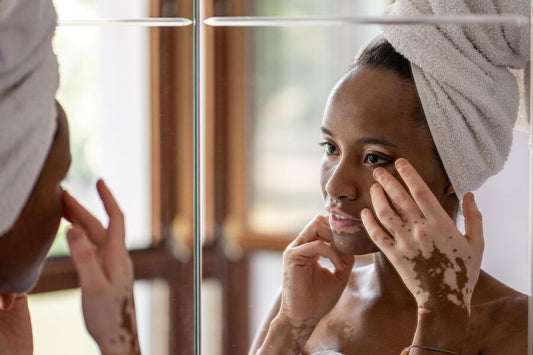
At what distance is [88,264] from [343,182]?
307 millimetres

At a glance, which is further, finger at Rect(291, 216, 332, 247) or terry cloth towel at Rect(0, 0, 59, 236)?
finger at Rect(291, 216, 332, 247)

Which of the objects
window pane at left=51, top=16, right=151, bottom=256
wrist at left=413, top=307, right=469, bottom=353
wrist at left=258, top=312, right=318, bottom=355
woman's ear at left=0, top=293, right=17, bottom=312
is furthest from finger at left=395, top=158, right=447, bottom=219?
woman's ear at left=0, top=293, right=17, bottom=312

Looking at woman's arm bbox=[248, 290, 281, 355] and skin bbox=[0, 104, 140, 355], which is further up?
skin bbox=[0, 104, 140, 355]

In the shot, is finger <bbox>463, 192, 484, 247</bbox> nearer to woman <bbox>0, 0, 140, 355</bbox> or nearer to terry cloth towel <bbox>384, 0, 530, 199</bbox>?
terry cloth towel <bbox>384, 0, 530, 199</bbox>

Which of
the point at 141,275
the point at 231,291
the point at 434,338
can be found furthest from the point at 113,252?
the point at 434,338

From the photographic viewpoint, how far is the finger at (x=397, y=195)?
83 cm

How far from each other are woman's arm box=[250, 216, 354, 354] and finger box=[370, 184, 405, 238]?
80 mm

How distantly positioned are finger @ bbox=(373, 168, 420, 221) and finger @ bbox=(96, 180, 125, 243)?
1.01 feet

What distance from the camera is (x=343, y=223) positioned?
2.93 feet

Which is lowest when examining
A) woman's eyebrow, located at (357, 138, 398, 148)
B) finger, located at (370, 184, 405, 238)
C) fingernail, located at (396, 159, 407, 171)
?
finger, located at (370, 184, 405, 238)

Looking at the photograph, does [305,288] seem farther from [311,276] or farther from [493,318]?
[493,318]

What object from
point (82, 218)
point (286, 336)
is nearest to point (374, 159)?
point (286, 336)

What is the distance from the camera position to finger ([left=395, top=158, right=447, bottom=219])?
83 centimetres

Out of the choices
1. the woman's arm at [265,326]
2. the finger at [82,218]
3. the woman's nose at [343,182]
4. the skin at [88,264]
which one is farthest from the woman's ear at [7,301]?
the woman's nose at [343,182]
